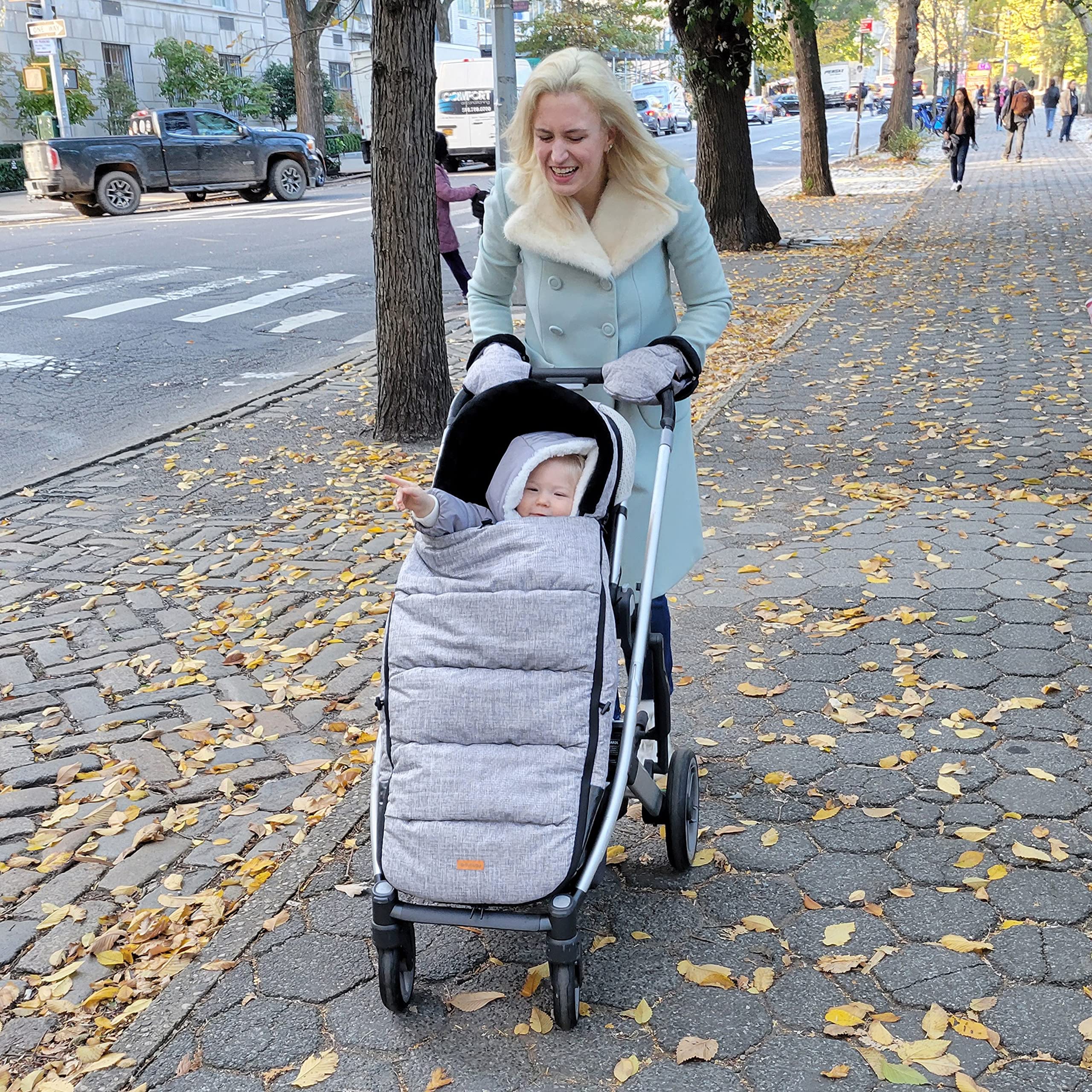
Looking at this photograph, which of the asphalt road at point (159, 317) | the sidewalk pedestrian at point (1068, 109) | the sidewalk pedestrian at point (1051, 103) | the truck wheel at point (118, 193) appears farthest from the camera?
the sidewalk pedestrian at point (1051, 103)

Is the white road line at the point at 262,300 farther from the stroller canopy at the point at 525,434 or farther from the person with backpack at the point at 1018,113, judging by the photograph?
the person with backpack at the point at 1018,113

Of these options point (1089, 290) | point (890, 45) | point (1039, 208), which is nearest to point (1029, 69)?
point (890, 45)

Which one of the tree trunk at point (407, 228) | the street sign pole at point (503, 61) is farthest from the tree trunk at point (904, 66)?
the tree trunk at point (407, 228)

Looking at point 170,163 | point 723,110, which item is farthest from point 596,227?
point 170,163

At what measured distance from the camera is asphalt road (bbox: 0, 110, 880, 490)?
9.54 m

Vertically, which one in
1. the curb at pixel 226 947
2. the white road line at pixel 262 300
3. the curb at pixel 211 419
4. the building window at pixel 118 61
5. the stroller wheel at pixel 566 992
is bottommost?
the curb at pixel 226 947

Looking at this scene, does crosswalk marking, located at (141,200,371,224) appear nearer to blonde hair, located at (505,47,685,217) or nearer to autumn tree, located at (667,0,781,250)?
autumn tree, located at (667,0,781,250)

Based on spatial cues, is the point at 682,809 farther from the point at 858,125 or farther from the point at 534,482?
the point at 858,125

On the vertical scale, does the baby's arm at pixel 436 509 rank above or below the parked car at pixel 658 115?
below

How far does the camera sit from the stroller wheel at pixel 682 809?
339 cm

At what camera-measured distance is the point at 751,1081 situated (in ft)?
9.00

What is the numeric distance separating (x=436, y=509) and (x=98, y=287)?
1370cm

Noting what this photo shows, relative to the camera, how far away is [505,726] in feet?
9.10

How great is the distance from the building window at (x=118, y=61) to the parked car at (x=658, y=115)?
20.6 meters
